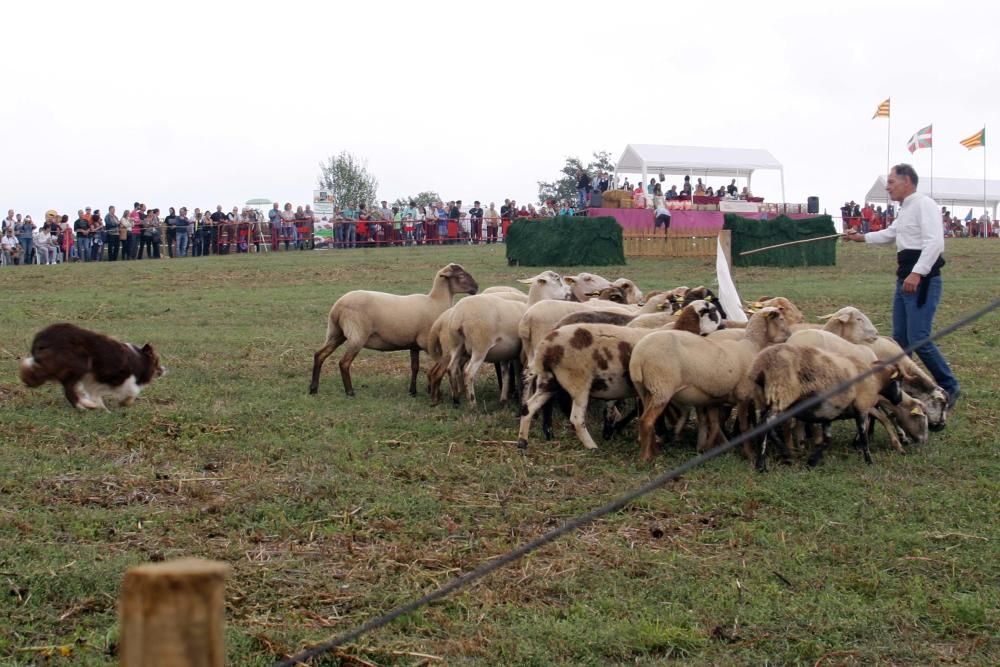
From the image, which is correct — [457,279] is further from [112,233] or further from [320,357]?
[112,233]

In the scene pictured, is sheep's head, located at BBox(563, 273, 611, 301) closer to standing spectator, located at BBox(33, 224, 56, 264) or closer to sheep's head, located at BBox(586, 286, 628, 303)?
sheep's head, located at BBox(586, 286, 628, 303)

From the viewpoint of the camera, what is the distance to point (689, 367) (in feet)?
27.7

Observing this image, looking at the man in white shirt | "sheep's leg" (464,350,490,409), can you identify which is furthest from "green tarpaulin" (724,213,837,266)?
"sheep's leg" (464,350,490,409)

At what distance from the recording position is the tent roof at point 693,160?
4250 cm

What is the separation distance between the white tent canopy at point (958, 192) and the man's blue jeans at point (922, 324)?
46.4 metres

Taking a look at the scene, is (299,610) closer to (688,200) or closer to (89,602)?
(89,602)

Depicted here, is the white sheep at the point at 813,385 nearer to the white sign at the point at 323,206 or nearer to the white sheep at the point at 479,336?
the white sheep at the point at 479,336

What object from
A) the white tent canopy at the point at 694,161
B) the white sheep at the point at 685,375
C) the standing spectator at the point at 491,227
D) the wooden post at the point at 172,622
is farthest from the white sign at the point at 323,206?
the wooden post at the point at 172,622

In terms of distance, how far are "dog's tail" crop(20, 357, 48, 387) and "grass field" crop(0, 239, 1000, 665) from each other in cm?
30

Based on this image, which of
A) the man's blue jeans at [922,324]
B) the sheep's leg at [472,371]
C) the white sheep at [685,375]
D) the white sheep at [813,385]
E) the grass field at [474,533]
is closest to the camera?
the grass field at [474,533]

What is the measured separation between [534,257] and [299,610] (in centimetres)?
2300

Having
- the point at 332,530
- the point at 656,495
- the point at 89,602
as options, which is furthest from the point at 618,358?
the point at 89,602

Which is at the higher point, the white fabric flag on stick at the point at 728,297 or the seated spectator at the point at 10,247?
the seated spectator at the point at 10,247

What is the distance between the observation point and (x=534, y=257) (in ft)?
92.1
